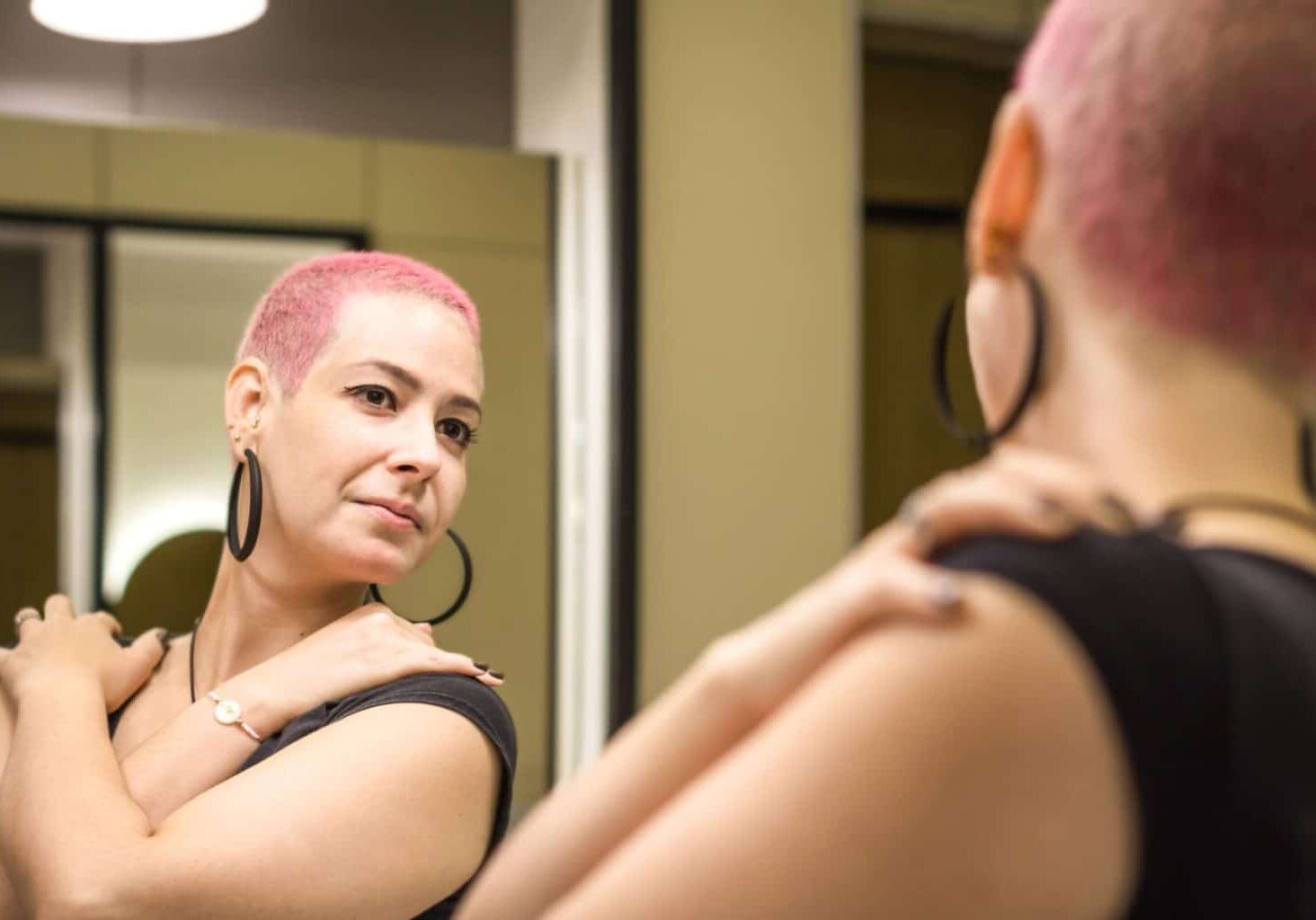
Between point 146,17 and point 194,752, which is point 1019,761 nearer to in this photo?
point 194,752

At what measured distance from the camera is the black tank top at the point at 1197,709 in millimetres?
426

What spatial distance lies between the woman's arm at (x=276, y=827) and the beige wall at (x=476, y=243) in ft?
3.45

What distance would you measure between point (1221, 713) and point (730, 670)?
16 cm

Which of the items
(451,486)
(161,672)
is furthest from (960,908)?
(161,672)

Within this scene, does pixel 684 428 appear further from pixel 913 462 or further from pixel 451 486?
pixel 451 486

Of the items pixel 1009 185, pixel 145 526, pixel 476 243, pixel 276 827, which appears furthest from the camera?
pixel 476 243

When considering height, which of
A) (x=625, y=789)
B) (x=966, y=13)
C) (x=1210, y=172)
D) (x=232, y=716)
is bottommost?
(x=232, y=716)

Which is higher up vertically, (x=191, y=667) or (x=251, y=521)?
(x=251, y=521)

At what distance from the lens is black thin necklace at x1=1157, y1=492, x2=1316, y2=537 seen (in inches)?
19.5

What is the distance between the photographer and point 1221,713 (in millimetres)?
433

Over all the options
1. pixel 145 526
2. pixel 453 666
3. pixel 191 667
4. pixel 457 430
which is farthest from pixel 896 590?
pixel 145 526

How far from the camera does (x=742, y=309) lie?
8.20ft

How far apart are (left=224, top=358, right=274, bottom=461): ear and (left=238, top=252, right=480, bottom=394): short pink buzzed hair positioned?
1 centimetres

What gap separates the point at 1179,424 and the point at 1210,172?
0.29 feet
